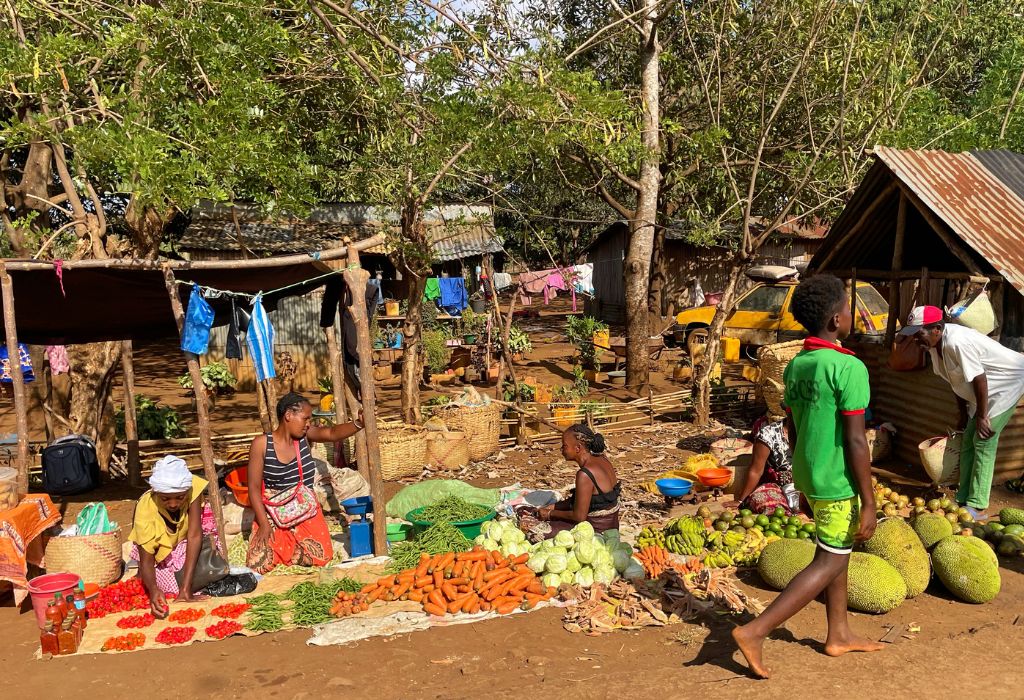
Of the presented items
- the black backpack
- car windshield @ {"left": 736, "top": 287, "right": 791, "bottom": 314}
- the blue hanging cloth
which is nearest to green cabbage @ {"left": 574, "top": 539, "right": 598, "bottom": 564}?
the blue hanging cloth

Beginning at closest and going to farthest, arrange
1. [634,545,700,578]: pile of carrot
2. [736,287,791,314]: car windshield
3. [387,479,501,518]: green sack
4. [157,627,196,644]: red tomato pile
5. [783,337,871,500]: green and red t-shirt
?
[783,337,871,500]: green and red t-shirt < [157,627,196,644]: red tomato pile < [634,545,700,578]: pile of carrot < [387,479,501,518]: green sack < [736,287,791,314]: car windshield

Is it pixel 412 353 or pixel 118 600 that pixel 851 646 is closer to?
pixel 118 600

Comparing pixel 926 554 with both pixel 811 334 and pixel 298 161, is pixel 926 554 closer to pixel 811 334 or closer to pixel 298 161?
pixel 811 334

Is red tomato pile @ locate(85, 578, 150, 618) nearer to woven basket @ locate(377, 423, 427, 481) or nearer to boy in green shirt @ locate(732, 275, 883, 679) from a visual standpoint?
woven basket @ locate(377, 423, 427, 481)

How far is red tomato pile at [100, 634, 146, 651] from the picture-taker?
504cm

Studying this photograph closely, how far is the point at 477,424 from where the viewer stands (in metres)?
10.0

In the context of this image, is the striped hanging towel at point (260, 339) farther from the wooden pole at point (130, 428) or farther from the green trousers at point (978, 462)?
the green trousers at point (978, 462)

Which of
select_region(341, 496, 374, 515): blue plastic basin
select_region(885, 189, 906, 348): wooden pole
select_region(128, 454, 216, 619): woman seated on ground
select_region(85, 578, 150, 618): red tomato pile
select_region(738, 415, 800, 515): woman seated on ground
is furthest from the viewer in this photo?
select_region(885, 189, 906, 348): wooden pole

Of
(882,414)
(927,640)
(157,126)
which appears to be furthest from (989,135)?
(157,126)

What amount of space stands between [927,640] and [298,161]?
26.8ft

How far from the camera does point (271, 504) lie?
641 cm

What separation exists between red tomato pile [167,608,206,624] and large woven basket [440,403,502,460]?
15.0ft

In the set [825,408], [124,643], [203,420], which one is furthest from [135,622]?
[825,408]

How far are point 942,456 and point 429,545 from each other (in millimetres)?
4781
